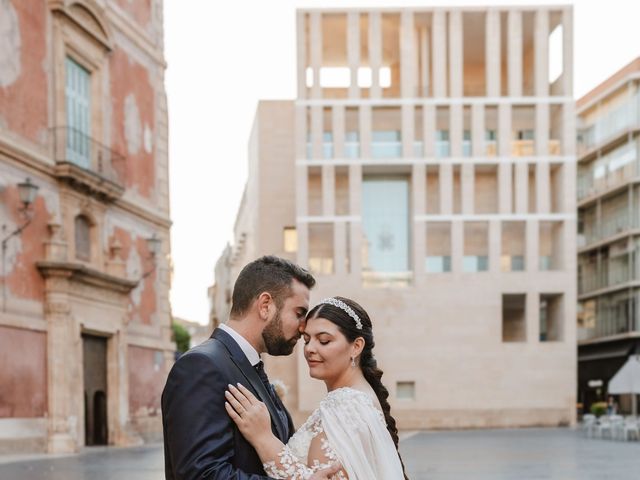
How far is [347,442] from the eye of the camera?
12.0 feet

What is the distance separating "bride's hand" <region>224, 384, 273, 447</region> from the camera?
335 cm

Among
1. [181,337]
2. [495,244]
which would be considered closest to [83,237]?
[495,244]

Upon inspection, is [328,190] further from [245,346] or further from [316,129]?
[245,346]

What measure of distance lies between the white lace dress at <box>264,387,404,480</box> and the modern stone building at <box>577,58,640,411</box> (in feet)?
174

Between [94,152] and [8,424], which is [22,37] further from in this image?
[8,424]

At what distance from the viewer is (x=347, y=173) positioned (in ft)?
165

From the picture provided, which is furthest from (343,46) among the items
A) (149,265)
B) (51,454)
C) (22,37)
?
(51,454)

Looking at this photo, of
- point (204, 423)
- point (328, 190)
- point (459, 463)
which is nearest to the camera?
point (204, 423)

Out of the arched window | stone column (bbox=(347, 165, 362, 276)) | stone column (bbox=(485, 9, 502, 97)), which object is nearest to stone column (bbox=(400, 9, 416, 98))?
stone column (bbox=(485, 9, 502, 97))

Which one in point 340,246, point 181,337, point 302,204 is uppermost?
point 302,204

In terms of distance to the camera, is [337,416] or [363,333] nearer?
[337,416]

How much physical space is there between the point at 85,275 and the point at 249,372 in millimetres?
22853

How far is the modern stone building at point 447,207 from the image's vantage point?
156 feet

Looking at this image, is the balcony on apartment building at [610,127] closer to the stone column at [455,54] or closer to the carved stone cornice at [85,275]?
the stone column at [455,54]
